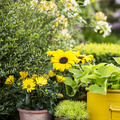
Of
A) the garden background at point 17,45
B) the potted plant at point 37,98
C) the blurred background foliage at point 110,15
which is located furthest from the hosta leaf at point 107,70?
the blurred background foliage at point 110,15

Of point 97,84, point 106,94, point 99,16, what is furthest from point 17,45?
point 99,16

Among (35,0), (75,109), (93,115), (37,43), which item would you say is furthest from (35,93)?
(35,0)

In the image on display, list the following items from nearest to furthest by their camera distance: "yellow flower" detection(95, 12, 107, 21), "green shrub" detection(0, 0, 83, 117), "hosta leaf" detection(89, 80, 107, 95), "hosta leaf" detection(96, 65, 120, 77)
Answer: "hosta leaf" detection(89, 80, 107, 95) → "hosta leaf" detection(96, 65, 120, 77) → "green shrub" detection(0, 0, 83, 117) → "yellow flower" detection(95, 12, 107, 21)

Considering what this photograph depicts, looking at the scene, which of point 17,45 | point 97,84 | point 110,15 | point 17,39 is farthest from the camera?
point 110,15

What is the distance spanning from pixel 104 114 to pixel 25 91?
65 cm

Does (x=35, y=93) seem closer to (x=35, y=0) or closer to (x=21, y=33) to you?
(x=21, y=33)

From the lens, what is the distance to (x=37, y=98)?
5.31ft

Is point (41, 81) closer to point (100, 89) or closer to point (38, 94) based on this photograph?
point (38, 94)

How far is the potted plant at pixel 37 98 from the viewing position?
4.98ft

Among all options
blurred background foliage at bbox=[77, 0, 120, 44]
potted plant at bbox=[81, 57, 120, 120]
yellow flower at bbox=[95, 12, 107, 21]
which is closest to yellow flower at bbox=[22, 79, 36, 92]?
potted plant at bbox=[81, 57, 120, 120]

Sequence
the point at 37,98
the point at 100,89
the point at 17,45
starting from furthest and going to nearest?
1. the point at 17,45
2. the point at 37,98
3. the point at 100,89

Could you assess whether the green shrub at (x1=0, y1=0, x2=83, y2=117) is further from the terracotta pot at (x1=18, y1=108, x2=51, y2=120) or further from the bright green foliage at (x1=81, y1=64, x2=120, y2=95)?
the bright green foliage at (x1=81, y1=64, x2=120, y2=95)

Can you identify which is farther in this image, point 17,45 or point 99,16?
point 99,16

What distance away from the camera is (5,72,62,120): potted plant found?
1.52m
